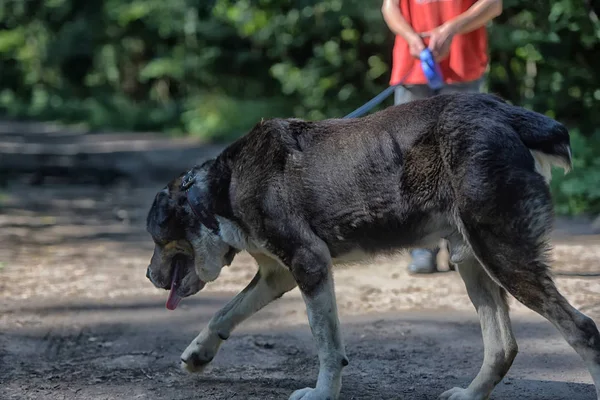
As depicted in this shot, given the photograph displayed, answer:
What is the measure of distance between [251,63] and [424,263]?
18.3 m

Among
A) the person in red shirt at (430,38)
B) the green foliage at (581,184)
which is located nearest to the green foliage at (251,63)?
the green foliage at (581,184)

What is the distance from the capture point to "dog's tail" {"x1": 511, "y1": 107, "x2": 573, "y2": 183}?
4.15m

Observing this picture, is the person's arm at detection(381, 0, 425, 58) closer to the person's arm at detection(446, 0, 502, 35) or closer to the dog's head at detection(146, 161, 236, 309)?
the person's arm at detection(446, 0, 502, 35)

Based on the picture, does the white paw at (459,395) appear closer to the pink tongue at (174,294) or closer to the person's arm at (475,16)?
the pink tongue at (174,294)

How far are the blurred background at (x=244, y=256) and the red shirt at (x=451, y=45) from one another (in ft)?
5.30

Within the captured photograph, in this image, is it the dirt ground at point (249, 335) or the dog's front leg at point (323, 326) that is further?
the dirt ground at point (249, 335)

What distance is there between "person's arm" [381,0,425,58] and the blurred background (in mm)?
1821

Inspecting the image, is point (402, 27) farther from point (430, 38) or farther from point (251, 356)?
point (251, 356)

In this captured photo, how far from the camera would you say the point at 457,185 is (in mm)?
4164

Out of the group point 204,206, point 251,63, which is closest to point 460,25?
point 204,206

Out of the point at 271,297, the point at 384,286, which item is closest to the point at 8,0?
the point at 384,286

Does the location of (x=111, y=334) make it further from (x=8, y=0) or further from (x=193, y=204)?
(x=8, y=0)

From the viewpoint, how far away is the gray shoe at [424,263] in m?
7.45

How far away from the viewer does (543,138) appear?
4.14 m
